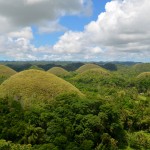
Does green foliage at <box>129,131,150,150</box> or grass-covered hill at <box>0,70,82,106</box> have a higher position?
grass-covered hill at <box>0,70,82,106</box>

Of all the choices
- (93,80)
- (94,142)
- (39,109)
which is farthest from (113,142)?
(93,80)

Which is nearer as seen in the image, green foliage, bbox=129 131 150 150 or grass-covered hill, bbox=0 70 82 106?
green foliage, bbox=129 131 150 150

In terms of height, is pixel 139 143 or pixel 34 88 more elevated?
pixel 34 88

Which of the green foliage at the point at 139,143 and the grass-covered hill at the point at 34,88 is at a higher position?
the grass-covered hill at the point at 34,88

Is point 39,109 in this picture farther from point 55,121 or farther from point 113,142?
point 113,142

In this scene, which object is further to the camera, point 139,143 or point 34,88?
point 34,88

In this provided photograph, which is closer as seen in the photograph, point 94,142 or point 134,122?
point 94,142

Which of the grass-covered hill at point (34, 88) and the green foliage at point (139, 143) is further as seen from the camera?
the grass-covered hill at point (34, 88)

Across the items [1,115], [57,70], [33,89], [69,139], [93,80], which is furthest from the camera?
[57,70]
